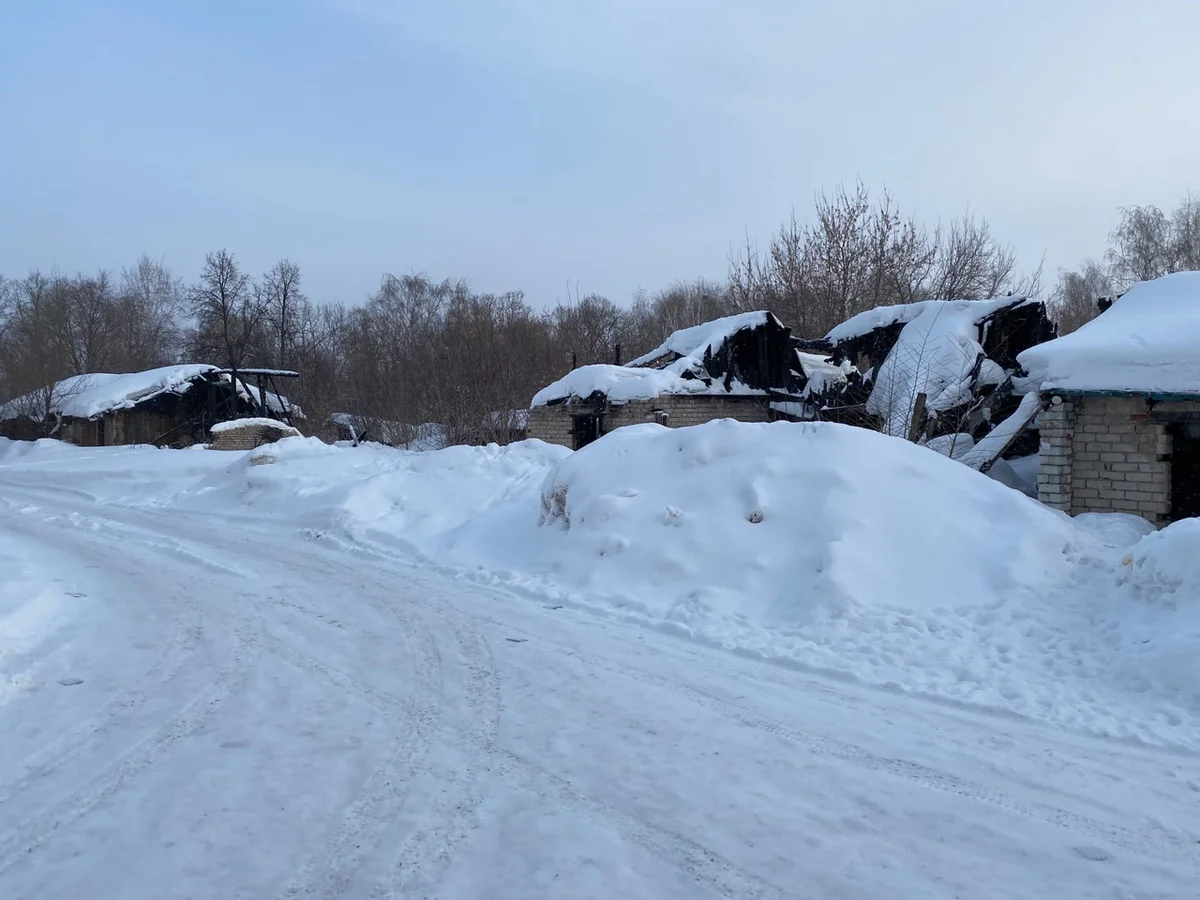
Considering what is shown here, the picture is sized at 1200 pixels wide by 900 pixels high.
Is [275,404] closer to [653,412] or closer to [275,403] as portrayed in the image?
[275,403]

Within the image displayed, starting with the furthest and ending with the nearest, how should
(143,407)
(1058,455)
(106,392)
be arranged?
(143,407)
(106,392)
(1058,455)

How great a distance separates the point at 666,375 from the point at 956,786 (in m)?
17.3

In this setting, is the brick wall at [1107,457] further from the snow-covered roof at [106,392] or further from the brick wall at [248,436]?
the snow-covered roof at [106,392]

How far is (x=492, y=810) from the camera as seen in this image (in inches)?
152

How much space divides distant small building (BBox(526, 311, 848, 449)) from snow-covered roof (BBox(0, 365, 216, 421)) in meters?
18.9

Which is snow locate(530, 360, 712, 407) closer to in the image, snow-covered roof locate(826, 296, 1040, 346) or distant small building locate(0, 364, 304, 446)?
snow-covered roof locate(826, 296, 1040, 346)

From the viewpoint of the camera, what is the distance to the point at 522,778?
165 inches

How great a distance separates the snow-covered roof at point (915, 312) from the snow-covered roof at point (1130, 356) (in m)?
6.18

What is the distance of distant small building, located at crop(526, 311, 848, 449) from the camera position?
818 inches

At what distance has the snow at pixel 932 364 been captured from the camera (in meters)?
15.9

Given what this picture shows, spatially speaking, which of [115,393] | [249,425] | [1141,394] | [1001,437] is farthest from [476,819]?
[115,393]

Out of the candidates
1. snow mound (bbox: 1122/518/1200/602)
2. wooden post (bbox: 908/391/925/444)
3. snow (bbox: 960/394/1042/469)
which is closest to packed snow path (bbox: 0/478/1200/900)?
snow mound (bbox: 1122/518/1200/602)

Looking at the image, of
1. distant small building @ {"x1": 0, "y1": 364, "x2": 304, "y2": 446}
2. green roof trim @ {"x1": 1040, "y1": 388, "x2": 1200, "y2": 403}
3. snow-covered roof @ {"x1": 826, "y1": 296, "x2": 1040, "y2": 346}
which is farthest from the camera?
distant small building @ {"x1": 0, "y1": 364, "x2": 304, "y2": 446}

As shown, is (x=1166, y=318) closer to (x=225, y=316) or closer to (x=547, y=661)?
(x=547, y=661)
